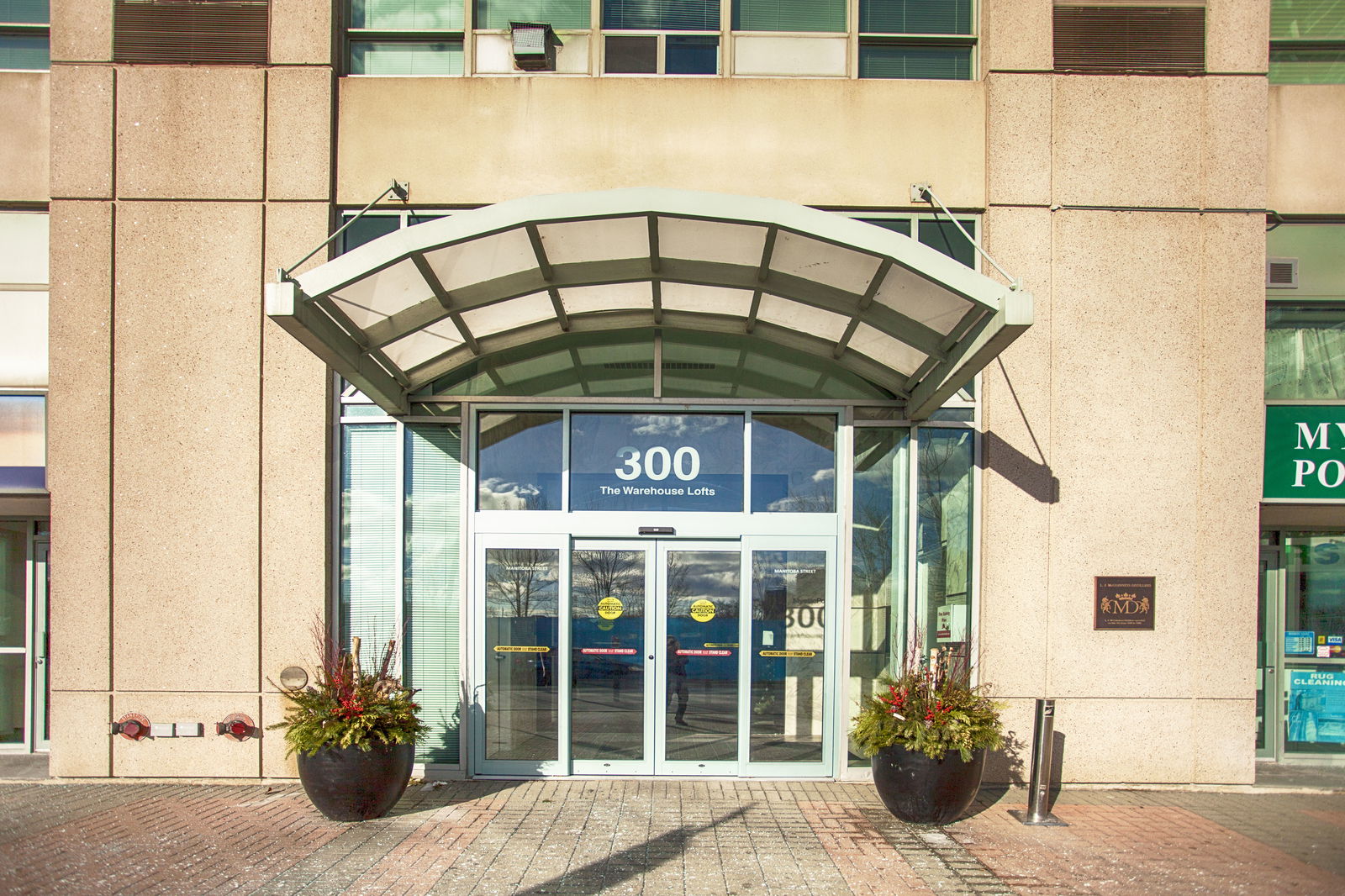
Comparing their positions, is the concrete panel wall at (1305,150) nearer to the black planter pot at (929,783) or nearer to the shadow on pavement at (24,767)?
the black planter pot at (929,783)

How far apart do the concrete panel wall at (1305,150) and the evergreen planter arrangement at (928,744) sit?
18.5 ft

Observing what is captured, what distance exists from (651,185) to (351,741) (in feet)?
17.1

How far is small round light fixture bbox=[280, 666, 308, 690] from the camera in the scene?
8.77 metres

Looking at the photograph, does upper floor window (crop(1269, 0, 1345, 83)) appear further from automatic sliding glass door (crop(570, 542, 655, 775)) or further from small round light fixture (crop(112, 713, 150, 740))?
small round light fixture (crop(112, 713, 150, 740))

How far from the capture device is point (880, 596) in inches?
359

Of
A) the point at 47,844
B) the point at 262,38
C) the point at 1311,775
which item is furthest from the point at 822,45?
the point at 47,844

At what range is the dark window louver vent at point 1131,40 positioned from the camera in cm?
922

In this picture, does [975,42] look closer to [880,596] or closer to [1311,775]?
[880,596]

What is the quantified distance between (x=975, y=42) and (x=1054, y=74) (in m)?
0.79

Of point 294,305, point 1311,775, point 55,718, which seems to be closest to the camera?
point 294,305

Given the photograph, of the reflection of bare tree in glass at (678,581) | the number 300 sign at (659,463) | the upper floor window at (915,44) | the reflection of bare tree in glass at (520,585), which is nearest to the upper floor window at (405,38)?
the upper floor window at (915,44)

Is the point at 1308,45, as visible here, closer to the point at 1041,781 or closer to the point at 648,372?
the point at 648,372

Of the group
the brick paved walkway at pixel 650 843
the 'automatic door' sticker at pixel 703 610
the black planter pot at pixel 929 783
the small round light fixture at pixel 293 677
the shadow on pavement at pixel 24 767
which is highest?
the 'automatic door' sticker at pixel 703 610

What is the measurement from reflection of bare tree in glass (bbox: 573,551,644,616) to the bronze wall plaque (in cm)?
405
